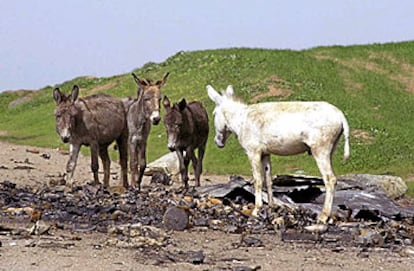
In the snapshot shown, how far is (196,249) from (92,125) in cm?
768

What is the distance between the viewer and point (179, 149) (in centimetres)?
1927

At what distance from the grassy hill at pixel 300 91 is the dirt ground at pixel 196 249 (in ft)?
56.6

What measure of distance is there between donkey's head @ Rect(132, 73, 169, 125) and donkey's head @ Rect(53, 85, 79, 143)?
1532 millimetres

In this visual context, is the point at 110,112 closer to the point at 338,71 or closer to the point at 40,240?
the point at 40,240

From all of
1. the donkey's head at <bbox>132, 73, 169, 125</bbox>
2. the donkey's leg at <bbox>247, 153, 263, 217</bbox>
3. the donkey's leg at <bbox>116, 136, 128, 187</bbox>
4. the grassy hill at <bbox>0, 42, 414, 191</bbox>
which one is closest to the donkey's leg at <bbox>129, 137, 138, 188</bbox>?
the donkey's leg at <bbox>116, 136, 128, 187</bbox>

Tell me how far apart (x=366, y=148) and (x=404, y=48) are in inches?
822

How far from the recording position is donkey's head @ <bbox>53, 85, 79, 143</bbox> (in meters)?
17.3

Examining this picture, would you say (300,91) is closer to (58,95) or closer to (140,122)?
(140,122)

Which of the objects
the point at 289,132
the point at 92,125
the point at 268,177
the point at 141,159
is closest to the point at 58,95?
the point at 92,125

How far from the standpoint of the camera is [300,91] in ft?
131

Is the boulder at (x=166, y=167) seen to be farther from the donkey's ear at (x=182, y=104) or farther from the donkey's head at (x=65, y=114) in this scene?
the donkey's head at (x=65, y=114)

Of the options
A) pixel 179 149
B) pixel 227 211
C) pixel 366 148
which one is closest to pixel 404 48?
pixel 366 148

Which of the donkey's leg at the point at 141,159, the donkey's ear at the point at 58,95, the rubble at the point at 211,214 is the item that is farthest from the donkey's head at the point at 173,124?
the donkey's ear at the point at 58,95

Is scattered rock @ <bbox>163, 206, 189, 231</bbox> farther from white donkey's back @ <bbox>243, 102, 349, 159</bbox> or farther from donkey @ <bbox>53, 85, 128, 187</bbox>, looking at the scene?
donkey @ <bbox>53, 85, 128, 187</bbox>
